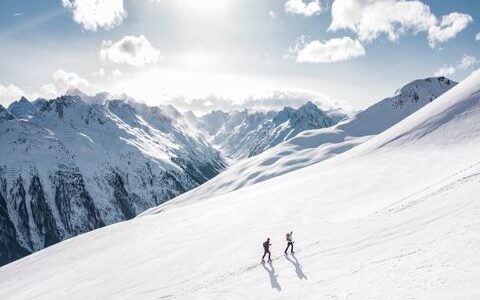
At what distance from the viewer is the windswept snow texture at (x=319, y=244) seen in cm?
2097

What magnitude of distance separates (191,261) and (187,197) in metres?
132

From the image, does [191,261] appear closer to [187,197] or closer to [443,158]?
[443,158]

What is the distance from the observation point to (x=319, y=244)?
2877 centimetres

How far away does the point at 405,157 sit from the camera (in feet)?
184

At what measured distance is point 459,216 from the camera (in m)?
25.4

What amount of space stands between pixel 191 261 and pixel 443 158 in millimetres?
34177

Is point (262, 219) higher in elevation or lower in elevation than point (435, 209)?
higher

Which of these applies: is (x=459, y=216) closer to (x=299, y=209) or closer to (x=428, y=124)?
(x=299, y=209)

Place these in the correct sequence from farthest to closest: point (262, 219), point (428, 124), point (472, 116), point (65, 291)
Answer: point (428, 124), point (472, 116), point (262, 219), point (65, 291)

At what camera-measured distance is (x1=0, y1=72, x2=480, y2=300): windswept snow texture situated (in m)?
21.0

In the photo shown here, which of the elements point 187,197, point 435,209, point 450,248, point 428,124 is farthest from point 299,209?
point 187,197

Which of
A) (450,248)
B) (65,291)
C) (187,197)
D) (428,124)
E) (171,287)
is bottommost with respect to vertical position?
(450,248)

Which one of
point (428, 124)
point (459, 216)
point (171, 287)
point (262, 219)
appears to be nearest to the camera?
point (459, 216)

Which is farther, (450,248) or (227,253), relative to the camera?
(227,253)
